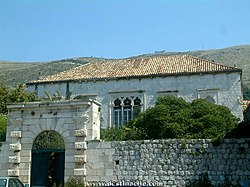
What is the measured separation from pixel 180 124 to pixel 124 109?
13167 millimetres

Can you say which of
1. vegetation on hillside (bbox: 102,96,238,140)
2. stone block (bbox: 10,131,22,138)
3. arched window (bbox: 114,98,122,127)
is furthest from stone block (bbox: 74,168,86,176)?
arched window (bbox: 114,98,122,127)

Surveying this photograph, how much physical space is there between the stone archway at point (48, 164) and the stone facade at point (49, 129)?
249 millimetres

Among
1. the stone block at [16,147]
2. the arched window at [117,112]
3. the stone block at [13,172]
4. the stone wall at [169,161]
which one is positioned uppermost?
the arched window at [117,112]

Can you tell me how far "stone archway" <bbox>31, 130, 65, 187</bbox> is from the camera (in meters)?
17.9

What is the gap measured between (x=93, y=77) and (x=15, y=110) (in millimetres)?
18860

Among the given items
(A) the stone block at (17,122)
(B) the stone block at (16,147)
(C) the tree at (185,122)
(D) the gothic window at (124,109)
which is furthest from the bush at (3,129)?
(D) the gothic window at (124,109)

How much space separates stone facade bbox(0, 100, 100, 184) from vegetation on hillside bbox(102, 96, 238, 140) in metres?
4.72

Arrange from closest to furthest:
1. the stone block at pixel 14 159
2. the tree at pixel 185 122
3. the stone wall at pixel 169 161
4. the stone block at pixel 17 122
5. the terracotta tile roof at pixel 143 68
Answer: the stone wall at pixel 169 161 < the stone block at pixel 14 159 < the stone block at pixel 17 122 < the tree at pixel 185 122 < the terracotta tile roof at pixel 143 68

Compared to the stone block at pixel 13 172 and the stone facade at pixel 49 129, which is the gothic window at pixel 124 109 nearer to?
the stone facade at pixel 49 129

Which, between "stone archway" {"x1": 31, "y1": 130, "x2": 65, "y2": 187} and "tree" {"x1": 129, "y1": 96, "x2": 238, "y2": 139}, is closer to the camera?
"stone archway" {"x1": 31, "y1": 130, "x2": 65, "y2": 187}

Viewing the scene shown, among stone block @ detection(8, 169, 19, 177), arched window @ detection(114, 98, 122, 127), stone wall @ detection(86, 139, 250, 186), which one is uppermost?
arched window @ detection(114, 98, 122, 127)

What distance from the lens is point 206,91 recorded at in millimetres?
35031

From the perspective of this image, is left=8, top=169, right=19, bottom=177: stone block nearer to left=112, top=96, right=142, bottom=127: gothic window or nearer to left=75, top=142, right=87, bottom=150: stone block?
left=75, top=142, right=87, bottom=150: stone block

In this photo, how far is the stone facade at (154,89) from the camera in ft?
114
